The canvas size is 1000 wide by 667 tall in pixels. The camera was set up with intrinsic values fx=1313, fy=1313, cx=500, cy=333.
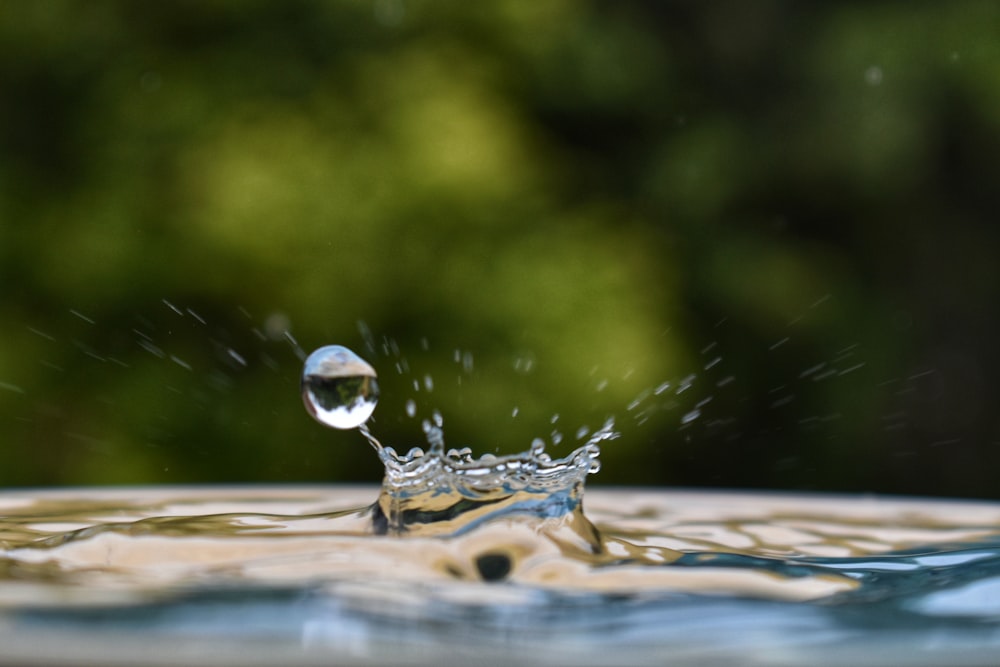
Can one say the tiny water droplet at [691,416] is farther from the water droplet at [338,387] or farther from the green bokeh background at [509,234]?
the water droplet at [338,387]

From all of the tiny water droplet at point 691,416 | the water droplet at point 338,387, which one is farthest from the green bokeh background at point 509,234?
the water droplet at point 338,387

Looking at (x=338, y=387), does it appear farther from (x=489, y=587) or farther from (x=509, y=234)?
(x=509, y=234)

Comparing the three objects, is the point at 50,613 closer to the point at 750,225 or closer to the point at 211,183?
the point at 211,183

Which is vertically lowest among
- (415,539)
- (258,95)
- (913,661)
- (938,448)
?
(913,661)

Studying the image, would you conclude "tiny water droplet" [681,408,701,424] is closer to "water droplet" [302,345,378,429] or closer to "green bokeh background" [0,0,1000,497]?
"green bokeh background" [0,0,1000,497]

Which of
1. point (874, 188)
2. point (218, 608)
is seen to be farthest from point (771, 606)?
point (874, 188)

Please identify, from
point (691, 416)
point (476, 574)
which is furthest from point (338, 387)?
point (691, 416)

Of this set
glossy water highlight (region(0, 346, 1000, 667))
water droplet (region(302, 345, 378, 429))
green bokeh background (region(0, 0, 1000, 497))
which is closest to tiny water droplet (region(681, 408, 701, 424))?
green bokeh background (region(0, 0, 1000, 497))
